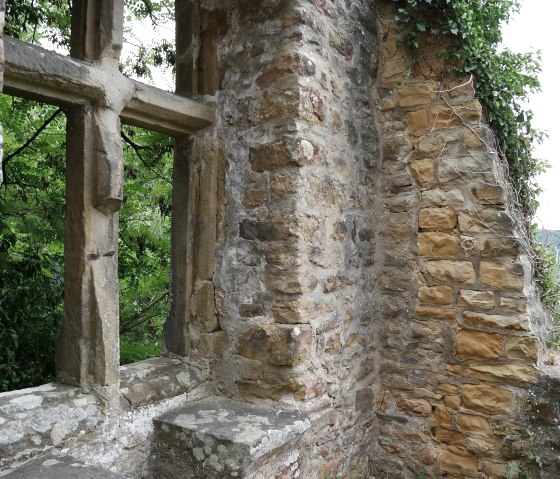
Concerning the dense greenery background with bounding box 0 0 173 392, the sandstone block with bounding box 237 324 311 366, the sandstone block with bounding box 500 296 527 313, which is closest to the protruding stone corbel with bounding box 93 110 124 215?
the sandstone block with bounding box 237 324 311 366

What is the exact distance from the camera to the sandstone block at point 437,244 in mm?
2787

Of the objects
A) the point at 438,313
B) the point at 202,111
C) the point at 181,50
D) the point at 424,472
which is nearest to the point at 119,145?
the point at 202,111

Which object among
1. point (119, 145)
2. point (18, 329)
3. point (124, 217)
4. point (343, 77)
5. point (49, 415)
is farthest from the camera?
point (124, 217)

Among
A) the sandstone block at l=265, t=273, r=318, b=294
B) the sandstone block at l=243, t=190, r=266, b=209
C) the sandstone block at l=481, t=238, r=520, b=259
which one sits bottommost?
the sandstone block at l=265, t=273, r=318, b=294

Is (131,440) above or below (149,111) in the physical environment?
below

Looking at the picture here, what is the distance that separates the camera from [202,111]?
2.54m

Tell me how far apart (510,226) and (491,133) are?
0.51 meters

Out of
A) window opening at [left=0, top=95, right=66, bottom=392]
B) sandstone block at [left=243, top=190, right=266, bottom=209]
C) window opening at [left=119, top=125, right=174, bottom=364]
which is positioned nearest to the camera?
sandstone block at [left=243, top=190, right=266, bottom=209]

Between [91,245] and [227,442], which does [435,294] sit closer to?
[227,442]

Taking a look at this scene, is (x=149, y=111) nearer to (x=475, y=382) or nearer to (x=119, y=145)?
(x=119, y=145)

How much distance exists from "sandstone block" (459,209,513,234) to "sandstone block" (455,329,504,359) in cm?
53

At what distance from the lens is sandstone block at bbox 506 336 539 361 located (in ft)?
8.29

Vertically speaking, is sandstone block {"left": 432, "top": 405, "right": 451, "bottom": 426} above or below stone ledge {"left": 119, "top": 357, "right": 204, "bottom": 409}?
below

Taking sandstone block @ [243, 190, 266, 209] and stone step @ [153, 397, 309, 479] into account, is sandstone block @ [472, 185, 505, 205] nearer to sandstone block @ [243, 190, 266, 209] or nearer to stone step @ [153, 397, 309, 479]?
sandstone block @ [243, 190, 266, 209]
